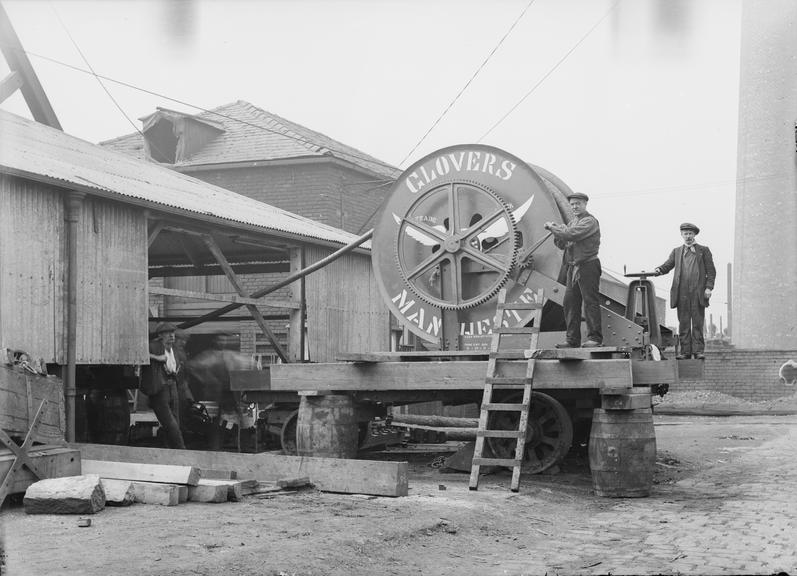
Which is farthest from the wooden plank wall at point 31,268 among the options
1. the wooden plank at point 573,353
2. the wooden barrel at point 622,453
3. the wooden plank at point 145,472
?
the wooden barrel at point 622,453

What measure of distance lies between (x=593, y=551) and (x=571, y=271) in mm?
4168

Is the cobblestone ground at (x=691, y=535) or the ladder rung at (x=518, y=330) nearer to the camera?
the cobblestone ground at (x=691, y=535)

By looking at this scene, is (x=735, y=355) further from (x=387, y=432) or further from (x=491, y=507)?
(x=491, y=507)

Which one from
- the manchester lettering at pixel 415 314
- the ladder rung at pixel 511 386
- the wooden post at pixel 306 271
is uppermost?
the wooden post at pixel 306 271

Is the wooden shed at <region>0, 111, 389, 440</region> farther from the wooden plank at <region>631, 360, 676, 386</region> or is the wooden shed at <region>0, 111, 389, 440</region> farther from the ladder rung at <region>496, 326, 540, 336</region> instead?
the wooden plank at <region>631, 360, 676, 386</region>

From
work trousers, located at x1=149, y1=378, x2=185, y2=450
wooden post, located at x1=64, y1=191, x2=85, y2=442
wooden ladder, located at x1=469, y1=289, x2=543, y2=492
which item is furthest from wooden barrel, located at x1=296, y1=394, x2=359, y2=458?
wooden post, located at x1=64, y1=191, x2=85, y2=442

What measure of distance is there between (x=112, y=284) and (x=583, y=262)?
598 cm

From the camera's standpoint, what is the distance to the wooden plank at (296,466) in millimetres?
9102

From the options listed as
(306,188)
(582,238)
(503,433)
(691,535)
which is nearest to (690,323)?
(582,238)

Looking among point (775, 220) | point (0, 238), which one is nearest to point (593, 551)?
point (0, 238)

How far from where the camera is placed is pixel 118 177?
14062mm

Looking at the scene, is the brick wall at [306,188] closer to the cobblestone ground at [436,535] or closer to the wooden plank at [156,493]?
the cobblestone ground at [436,535]

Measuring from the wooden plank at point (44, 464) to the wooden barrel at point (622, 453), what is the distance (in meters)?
4.94

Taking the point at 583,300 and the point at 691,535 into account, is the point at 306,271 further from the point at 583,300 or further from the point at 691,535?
the point at 691,535
